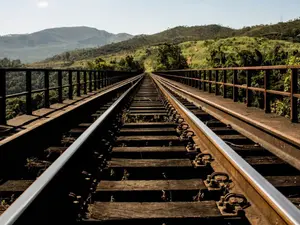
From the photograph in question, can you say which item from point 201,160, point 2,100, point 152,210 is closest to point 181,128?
point 201,160

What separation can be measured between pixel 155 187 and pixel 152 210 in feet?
2.05

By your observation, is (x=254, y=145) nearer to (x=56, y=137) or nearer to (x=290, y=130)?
(x=290, y=130)

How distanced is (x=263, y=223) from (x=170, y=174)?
5.77ft

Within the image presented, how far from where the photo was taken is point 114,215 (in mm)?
3049

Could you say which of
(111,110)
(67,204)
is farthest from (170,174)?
(111,110)

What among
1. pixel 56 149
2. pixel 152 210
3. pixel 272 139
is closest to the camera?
pixel 152 210

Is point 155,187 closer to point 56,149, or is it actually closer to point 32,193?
point 32,193

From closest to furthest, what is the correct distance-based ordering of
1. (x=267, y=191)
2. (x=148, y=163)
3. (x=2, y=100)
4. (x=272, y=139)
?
(x=267, y=191) < (x=148, y=163) < (x=272, y=139) < (x=2, y=100)

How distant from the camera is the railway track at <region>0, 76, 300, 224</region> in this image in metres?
2.78

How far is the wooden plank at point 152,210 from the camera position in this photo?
9.82 feet

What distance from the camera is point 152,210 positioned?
10.3ft

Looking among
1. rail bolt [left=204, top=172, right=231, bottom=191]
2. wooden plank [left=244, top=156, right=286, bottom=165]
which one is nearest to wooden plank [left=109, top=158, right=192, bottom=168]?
rail bolt [left=204, top=172, right=231, bottom=191]

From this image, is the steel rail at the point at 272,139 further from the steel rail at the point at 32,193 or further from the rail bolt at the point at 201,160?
the steel rail at the point at 32,193

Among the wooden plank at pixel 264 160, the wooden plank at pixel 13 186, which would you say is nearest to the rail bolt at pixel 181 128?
the wooden plank at pixel 264 160
